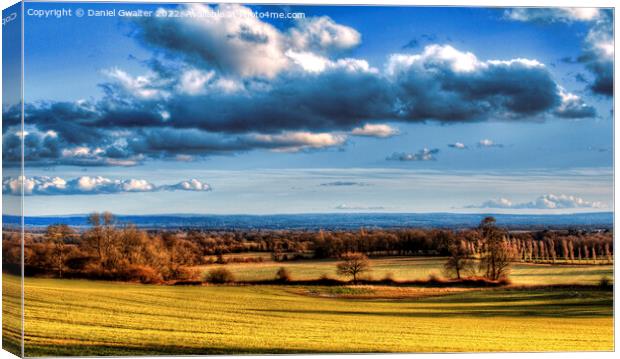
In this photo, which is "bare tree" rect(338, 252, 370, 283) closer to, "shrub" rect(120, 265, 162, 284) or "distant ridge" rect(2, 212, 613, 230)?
"distant ridge" rect(2, 212, 613, 230)

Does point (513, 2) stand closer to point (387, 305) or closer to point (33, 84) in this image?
point (387, 305)

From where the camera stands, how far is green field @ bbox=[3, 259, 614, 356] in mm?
20719

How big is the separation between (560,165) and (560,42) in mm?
2563

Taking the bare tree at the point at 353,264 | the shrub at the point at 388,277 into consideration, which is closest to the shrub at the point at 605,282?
the shrub at the point at 388,277

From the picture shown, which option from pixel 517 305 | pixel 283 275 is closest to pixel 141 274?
pixel 283 275

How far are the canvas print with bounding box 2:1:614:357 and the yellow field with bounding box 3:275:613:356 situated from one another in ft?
0.13

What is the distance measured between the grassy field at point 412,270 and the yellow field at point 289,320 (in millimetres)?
273

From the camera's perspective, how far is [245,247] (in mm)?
21891

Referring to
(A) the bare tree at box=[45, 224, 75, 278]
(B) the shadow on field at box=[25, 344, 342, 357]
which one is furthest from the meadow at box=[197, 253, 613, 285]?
(A) the bare tree at box=[45, 224, 75, 278]

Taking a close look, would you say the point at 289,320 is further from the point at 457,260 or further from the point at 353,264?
the point at 457,260

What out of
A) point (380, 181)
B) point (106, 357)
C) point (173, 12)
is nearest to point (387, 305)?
point (380, 181)

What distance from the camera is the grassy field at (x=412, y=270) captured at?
22.0 m

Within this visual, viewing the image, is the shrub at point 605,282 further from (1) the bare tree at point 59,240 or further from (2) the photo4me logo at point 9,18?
(2) the photo4me logo at point 9,18

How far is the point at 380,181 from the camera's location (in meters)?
21.9
